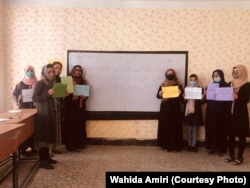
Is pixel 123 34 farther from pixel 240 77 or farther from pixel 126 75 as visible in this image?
pixel 240 77

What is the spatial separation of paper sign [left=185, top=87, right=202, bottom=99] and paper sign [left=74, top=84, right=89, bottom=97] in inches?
65.5

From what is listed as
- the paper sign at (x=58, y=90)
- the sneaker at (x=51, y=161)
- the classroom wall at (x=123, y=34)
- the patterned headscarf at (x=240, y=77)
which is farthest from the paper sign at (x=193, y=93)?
the sneaker at (x=51, y=161)

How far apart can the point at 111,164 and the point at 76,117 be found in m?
1.09

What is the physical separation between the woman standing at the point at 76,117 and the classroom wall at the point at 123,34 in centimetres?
43

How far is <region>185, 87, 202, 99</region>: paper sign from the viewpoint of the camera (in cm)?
441

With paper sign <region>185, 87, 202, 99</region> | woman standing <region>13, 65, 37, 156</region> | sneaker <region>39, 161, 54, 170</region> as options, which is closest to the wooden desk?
woman standing <region>13, 65, 37, 156</region>

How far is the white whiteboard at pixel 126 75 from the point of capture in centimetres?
477

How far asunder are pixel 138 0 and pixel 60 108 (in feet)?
7.49

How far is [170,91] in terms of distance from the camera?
14.6 ft

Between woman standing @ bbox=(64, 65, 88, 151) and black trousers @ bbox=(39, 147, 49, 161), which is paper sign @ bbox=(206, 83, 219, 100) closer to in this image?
woman standing @ bbox=(64, 65, 88, 151)

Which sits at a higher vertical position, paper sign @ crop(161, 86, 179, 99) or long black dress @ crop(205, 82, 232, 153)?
paper sign @ crop(161, 86, 179, 99)

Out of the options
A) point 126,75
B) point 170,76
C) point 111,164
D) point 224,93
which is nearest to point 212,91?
point 224,93

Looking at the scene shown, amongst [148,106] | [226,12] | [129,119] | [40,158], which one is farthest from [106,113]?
[226,12]

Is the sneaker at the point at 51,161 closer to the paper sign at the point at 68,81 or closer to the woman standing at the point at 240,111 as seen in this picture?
the paper sign at the point at 68,81
